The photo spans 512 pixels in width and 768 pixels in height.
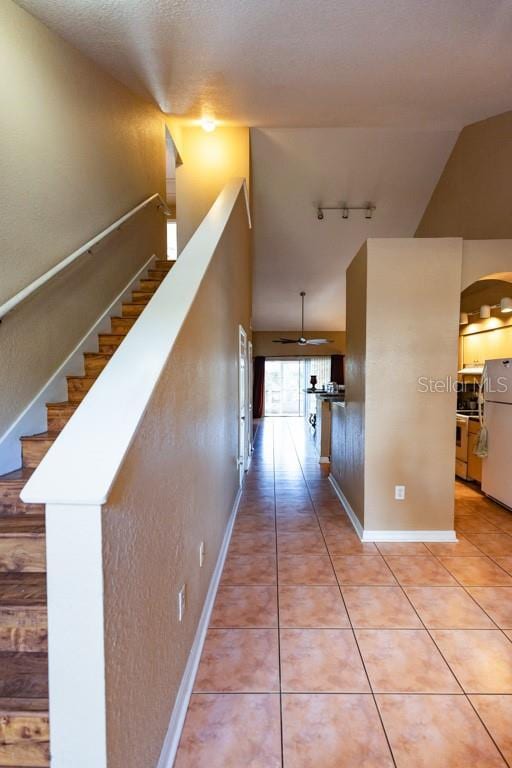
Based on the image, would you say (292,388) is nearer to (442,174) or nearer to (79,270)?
(442,174)

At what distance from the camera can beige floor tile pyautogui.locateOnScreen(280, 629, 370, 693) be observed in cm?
170

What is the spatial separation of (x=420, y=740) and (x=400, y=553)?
157cm

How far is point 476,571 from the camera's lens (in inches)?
106

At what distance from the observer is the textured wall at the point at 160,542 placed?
91 centimetres

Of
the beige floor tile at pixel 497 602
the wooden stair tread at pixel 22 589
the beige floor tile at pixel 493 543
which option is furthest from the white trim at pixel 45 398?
the beige floor tile at pixel 493 543

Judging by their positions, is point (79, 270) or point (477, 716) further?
point (79, 270)

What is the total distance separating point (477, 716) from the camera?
1560 millimetres

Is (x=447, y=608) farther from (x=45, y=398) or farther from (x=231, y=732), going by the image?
(x=45, y=398)

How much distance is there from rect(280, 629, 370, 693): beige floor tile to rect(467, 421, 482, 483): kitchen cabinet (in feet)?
10.8

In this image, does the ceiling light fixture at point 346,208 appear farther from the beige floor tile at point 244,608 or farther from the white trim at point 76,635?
the white trim at point 76,635

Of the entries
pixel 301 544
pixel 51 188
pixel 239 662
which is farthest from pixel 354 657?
pixel 51 188

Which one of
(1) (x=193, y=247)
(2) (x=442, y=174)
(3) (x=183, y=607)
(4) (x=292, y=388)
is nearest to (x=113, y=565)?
(3) (x=183, y=607)

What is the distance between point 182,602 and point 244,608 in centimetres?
85

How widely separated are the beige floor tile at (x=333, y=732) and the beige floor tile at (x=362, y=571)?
93 cm
